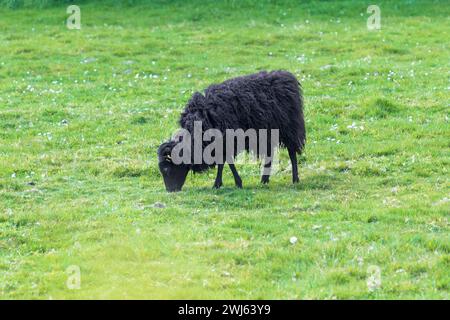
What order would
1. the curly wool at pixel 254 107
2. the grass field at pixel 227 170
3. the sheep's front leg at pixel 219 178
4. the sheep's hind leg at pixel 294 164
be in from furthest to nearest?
the sheep's hind leg at pixel 294 164, the sheep's front leg at pixel 219 178, the curly wool at pixel 254 107, the grass field at pixel 227 170

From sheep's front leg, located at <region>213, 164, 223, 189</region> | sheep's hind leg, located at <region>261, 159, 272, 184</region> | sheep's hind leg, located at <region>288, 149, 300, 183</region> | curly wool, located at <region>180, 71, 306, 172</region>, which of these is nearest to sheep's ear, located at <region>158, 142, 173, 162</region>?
curly wool, located at <region>180, 71, 306, 172</region>

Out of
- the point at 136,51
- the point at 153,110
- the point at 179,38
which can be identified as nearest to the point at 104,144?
the point at 153,110

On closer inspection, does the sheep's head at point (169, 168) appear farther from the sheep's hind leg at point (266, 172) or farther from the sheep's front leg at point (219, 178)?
the sheep's hind leg at point (266, 172)

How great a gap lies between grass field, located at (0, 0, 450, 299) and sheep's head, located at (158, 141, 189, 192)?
33cm

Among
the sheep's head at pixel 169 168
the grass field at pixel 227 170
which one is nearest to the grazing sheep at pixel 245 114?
the sheep's head at pixel 169 168

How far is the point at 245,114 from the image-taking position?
14.8 meters

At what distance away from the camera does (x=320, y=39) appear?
27.7 m

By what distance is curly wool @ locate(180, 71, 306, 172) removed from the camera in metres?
14.7

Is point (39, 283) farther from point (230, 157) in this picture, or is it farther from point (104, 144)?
point (104, 144)

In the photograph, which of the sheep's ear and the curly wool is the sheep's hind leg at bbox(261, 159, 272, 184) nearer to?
the curly wool

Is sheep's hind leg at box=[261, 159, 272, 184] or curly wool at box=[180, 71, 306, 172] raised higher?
curly wool at box=[180, 71, 306, 172]

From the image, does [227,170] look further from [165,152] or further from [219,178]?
[165,152]

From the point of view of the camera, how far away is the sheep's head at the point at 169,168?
1473 centimetres

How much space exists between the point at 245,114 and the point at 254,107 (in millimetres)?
210
